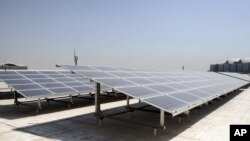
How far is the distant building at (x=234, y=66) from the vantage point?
84812 mm

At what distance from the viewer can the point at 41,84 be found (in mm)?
17812

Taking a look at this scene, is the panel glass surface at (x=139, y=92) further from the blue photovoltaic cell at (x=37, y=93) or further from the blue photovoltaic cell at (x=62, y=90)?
the blue photovoltaic cell at (x=62, y=90)

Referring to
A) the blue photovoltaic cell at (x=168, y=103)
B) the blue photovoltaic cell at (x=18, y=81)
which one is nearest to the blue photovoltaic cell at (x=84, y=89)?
the blue photovoltaic cell at (x=18, y=81)

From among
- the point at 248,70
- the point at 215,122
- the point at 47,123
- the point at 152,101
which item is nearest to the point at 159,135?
the point at 152,101

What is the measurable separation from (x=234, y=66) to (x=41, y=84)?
278 ft

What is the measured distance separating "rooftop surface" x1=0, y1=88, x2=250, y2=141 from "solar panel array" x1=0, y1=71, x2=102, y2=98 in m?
1.25

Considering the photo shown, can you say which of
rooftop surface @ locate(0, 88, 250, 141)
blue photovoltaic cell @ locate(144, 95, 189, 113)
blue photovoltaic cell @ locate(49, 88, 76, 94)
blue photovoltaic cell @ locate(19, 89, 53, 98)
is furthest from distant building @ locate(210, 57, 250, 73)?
blue photovoltaic cell @ locate(144, 95, 189, 113)

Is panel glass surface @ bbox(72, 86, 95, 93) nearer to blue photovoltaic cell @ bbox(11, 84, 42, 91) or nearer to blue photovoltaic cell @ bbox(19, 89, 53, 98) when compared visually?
blue photovoltaic cell @ bbox(19, 89, 53, 98)

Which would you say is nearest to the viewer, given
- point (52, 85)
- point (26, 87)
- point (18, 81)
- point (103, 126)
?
point (103, 126)

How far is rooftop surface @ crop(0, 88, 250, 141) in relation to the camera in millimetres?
10211

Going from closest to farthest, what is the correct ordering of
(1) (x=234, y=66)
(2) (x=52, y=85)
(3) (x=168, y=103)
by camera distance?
1. (3) (x=168, y=103)
2. (2) (x=52, y=85)
3. (1) (x=234, y=66)

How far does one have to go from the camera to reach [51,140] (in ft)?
31.4

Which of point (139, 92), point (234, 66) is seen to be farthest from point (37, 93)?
point (234, 66)

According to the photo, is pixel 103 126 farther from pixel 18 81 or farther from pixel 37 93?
pixel 18 81
